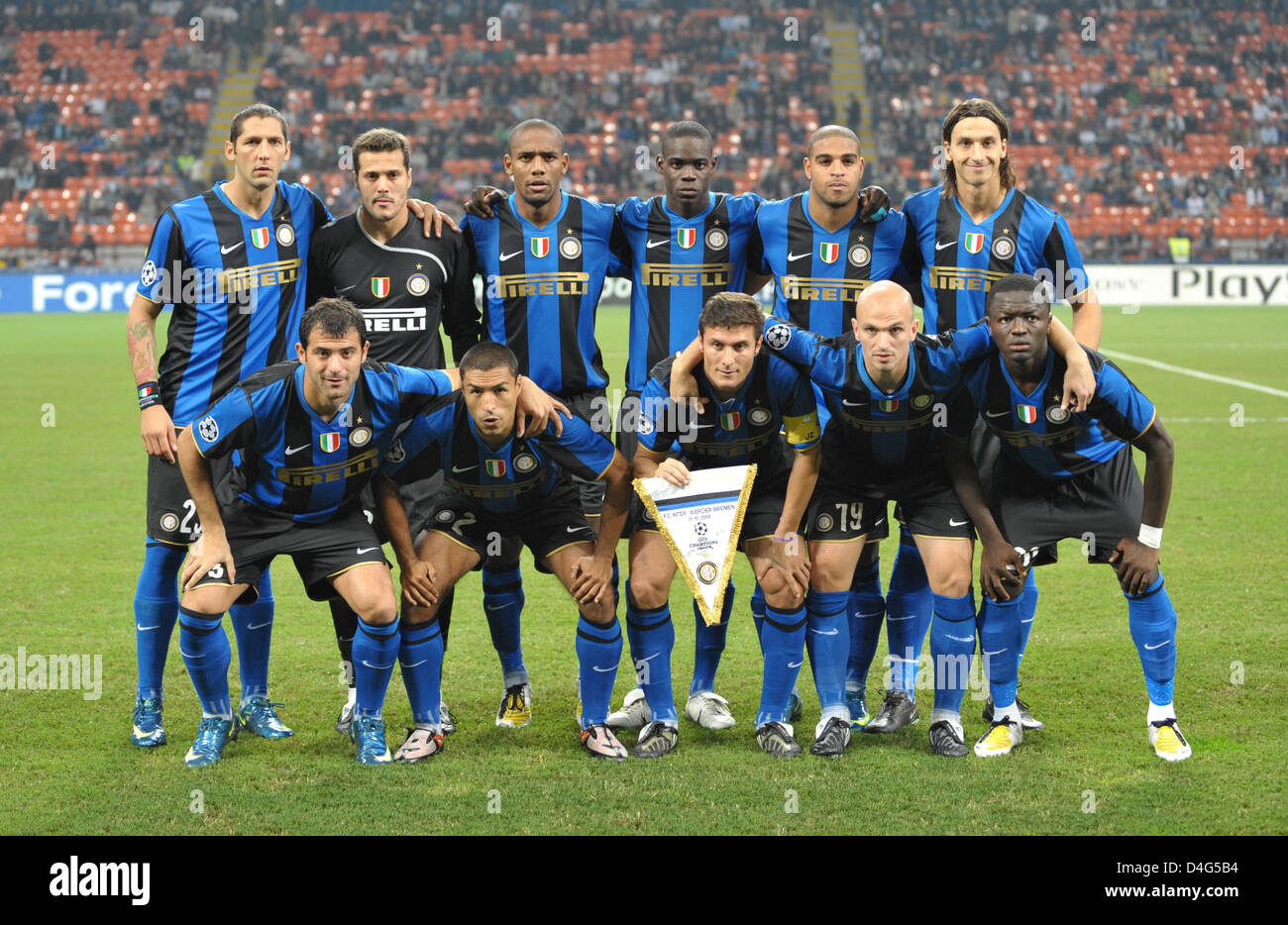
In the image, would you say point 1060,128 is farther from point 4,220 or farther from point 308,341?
point 308,341

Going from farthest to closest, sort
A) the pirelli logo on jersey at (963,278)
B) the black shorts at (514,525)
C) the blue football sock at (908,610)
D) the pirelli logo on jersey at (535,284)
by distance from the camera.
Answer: the pirelli logo on jersey at (535,284)
the blue football sock at (908,610)
the pirelli logo on jersey at (963,278)
the black shorts at (514,525)

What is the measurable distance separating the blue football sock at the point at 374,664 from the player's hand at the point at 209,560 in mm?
483

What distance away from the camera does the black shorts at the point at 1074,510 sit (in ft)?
14.9

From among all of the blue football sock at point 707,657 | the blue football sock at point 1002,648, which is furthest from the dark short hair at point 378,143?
the blue football sock at point 1002,648

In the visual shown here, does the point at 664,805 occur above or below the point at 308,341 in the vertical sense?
below

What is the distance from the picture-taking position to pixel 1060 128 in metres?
31.3

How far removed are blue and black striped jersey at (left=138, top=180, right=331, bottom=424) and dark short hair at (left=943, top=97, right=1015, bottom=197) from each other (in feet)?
8.02

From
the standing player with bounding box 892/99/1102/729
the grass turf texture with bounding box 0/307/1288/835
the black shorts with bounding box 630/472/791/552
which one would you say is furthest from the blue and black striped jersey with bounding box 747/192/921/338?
the grass turf texture with bounding box 0/307/1288/835

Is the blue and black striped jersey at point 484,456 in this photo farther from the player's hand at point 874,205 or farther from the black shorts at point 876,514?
the player's hand at point 874,205

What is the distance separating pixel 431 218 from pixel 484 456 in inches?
40.3

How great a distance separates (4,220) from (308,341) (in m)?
27.5

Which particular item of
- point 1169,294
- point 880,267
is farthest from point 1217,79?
point 880,267
